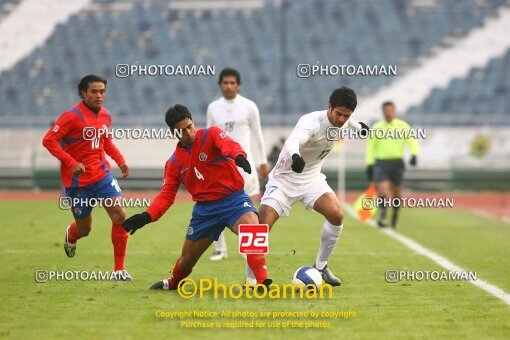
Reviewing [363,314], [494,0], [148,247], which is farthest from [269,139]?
[363,314]

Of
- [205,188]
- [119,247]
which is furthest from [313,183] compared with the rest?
[119,247]

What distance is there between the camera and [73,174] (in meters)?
9.17

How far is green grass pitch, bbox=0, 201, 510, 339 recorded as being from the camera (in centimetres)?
640

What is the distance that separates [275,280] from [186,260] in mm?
1133

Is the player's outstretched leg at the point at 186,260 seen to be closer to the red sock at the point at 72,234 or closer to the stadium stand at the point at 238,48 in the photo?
the red sock at the point at 72,234

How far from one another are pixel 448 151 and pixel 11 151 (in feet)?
42.9

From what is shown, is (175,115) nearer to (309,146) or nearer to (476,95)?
(309,146)

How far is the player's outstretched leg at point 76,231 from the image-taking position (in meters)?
9.57

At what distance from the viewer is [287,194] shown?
28.3 feet

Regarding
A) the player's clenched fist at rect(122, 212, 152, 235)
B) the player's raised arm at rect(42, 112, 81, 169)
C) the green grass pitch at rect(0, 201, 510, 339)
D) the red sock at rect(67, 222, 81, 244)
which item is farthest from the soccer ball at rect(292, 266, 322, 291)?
the red sock at rect(67, 222, 81, 244)

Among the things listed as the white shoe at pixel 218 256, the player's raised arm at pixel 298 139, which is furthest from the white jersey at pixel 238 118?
the player's raised arm at pixel 298 139

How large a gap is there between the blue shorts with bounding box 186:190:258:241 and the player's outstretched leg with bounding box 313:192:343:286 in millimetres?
830

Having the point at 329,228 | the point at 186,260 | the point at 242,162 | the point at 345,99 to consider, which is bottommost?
the point at 186,260

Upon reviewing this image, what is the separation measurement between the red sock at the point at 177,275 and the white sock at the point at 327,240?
4.35 ft
